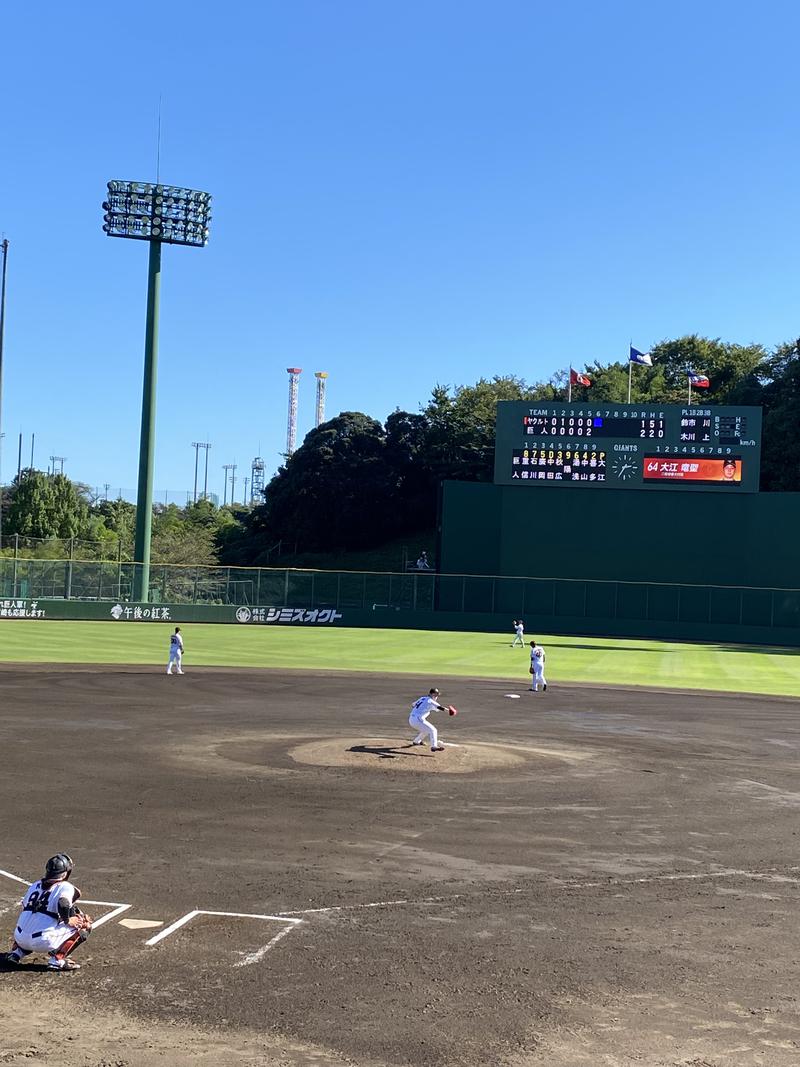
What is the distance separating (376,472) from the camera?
104 meters

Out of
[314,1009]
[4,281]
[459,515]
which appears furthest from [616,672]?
[4,281]

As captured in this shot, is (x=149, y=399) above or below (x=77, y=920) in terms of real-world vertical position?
above

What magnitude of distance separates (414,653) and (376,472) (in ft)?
188

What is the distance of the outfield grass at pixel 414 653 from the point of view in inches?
1599

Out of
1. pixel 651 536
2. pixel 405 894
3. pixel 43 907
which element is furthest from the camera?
pixel 651 536

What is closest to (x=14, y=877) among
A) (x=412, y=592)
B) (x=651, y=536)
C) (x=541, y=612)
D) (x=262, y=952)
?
(x=262, y=952)

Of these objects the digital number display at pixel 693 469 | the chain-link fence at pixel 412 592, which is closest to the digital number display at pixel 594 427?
the digital number display at pixel 693 469

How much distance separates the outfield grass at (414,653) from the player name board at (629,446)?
9482 millimetres

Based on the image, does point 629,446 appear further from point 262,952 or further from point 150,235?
point 262,952

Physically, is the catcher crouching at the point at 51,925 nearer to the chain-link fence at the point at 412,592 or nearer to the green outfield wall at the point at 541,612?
the green outfield wall at the point at 541,612

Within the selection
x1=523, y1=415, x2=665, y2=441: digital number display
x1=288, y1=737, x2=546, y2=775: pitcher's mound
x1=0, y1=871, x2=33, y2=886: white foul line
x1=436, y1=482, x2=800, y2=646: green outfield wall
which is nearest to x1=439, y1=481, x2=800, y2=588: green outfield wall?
x1=436, y1=482, x2=800, y2=646: green outfield wall

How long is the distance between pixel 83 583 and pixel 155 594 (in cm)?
471

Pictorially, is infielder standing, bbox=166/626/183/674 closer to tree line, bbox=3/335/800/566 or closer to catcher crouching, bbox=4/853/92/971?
catcher crouching, bbox=4/853/92/971

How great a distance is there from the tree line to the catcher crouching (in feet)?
300
